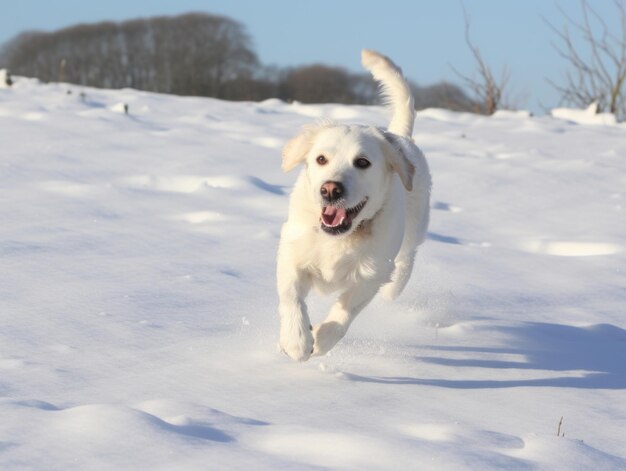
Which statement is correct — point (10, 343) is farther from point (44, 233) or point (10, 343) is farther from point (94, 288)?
point (44, 233)

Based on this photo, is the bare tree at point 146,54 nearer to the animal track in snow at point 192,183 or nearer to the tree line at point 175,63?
the tree line at point 175,63

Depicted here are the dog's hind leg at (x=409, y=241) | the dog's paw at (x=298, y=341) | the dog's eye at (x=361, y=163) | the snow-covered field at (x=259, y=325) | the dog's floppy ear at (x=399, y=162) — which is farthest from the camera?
the dog's hind leg at (x=409, y=241)

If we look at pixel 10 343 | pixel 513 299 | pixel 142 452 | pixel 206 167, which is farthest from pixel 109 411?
pixel 206 167

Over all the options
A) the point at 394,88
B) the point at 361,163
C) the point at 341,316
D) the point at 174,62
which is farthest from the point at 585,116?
the point at 174,62

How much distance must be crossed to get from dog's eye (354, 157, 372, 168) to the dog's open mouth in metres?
0.17

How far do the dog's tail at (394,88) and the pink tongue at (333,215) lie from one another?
154 cm

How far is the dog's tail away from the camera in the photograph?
4887mm

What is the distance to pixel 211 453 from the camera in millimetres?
2396

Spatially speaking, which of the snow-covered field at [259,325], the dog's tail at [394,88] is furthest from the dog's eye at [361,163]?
the dog's tail at [394,88]

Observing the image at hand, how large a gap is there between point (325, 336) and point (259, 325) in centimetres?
60

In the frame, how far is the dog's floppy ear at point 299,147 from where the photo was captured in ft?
12.2

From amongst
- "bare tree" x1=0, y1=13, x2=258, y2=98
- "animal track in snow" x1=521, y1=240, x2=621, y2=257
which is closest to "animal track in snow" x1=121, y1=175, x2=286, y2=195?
"animal track in snow" x1=521, y1=240, x2=621, y2=257

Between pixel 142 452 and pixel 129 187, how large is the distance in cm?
459

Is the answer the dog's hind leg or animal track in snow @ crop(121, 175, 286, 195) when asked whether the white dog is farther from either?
animal track in snow @ crop(121, 175, 286, 195)
